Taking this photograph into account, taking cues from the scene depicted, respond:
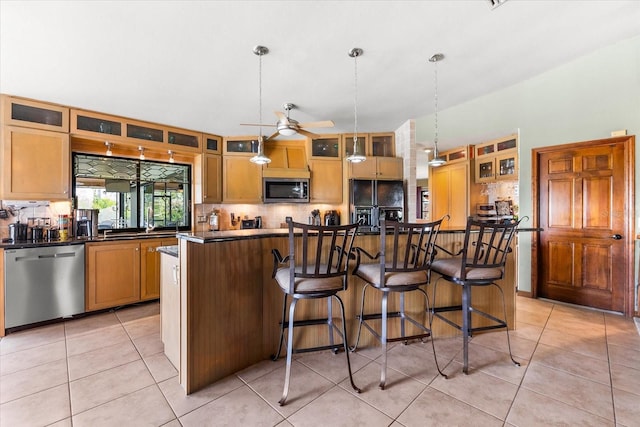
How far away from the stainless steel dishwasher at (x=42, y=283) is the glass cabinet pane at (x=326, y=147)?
3.48 m

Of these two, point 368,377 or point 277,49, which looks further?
point 277,49

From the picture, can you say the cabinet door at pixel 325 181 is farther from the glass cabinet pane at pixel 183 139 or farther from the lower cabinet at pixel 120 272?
the lower cabinet at pixel 120 272

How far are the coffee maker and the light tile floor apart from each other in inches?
54.7

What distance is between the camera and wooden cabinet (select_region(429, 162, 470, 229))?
5195 mm

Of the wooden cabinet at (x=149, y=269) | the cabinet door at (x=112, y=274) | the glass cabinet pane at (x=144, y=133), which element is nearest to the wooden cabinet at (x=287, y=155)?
the glass cabinet pane at (x=144, y=133)

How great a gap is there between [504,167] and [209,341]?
5.09 metres

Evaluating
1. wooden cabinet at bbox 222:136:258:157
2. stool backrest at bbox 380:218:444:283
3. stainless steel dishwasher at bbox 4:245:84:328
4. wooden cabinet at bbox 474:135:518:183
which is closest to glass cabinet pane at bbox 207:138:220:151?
wooden cabinet at bbox 222:136:258:157

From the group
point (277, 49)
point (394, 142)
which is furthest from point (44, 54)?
point (394, 142)

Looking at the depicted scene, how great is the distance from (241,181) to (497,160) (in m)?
4.46

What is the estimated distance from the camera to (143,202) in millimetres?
4242

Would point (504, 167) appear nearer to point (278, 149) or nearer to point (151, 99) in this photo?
point (278, 149)

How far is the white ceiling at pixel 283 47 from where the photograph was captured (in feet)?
6.54

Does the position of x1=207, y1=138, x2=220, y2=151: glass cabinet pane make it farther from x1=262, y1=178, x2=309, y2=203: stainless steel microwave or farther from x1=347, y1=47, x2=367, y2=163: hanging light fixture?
x1=347, y1=47, x2=367, y2=163: hanging light fixture

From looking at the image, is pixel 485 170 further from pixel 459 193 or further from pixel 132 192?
pixel 132 192
